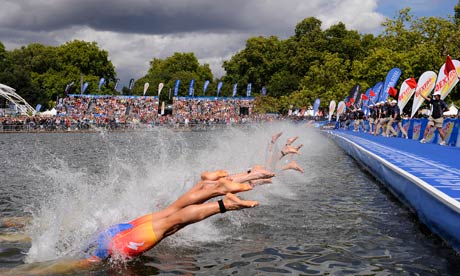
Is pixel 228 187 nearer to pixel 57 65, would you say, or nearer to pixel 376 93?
pixel 376 93

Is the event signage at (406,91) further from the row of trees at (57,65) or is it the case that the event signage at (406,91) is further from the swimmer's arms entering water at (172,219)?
the row of trees at (57,65)

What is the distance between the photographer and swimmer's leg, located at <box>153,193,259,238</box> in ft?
22.4

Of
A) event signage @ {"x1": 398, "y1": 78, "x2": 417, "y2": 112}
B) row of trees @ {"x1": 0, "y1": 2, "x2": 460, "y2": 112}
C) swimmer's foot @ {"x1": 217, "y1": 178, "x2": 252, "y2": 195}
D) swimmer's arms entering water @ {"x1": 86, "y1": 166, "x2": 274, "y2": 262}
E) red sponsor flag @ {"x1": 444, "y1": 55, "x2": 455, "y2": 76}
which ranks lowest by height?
swimmer's arms entering water @ {"x1": 86, "y1": 166, "x2": 274, "y2": 262}

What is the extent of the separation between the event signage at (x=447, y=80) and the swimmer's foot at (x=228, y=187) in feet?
60.4

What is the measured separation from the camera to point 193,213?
7.04 meters

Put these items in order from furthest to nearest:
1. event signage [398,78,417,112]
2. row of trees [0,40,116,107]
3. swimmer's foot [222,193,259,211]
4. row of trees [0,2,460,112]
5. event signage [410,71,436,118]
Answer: row of trees [0,40,116,107] < row of trees [0,2,460,112] < event signage [398,78,417,112] < event signage [410,71,436,118] < swimmer's foot [222,193,259,211]

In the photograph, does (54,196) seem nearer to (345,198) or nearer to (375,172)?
(345,198)

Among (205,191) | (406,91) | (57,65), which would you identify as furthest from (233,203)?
(57,65)

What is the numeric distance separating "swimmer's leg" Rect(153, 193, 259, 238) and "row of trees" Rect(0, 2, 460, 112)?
52.3 meters

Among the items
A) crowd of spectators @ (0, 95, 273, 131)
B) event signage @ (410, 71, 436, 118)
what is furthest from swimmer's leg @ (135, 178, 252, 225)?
crowd of spectators @ (0, 95, 273, 131)

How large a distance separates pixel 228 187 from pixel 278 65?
109982 millimetres

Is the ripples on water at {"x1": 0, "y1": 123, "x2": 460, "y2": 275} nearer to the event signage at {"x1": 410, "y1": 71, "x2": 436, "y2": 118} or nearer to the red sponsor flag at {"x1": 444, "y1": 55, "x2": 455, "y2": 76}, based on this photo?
the red sponsor flag at {"x1": 444, "y1": 55, "x2": 455, "y2": 76}

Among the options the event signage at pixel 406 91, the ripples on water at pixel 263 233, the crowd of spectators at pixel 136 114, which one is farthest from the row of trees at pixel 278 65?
the ripples on water at pixel 263 233

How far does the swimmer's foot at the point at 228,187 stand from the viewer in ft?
23.2
